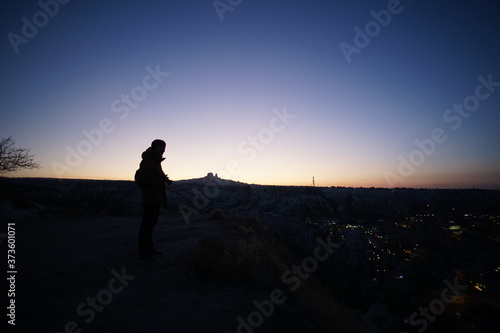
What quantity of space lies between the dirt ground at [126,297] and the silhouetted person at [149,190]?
1.75 ft

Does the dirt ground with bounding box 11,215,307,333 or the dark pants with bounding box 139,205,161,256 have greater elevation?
the dark pants with bounding box 139,205,161,256

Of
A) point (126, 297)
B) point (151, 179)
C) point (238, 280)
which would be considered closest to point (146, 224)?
point (151, 179)

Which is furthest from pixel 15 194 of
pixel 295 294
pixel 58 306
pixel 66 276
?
pixel 295 294

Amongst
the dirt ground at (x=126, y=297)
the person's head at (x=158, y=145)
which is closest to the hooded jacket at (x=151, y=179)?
the person's head at (x=158, y=145)

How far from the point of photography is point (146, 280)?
4035mm

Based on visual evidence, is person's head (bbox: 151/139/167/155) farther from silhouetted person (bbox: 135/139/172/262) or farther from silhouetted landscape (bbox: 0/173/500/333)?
silhouetted landscape (bbox: 0/173/500/333)

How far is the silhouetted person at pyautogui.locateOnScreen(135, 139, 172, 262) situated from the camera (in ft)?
15.4

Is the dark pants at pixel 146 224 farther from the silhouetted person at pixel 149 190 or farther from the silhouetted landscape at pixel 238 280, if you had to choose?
the silhouetted landscape at pixel 238 280

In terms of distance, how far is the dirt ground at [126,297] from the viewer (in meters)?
2.80

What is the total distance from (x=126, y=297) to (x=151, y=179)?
2112 millimetres

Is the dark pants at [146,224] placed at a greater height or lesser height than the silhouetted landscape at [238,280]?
greater

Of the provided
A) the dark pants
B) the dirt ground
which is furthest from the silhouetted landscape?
the dark pants

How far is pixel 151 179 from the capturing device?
4.68 m

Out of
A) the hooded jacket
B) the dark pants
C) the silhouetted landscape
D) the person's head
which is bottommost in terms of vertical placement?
the silhouetted landscape
